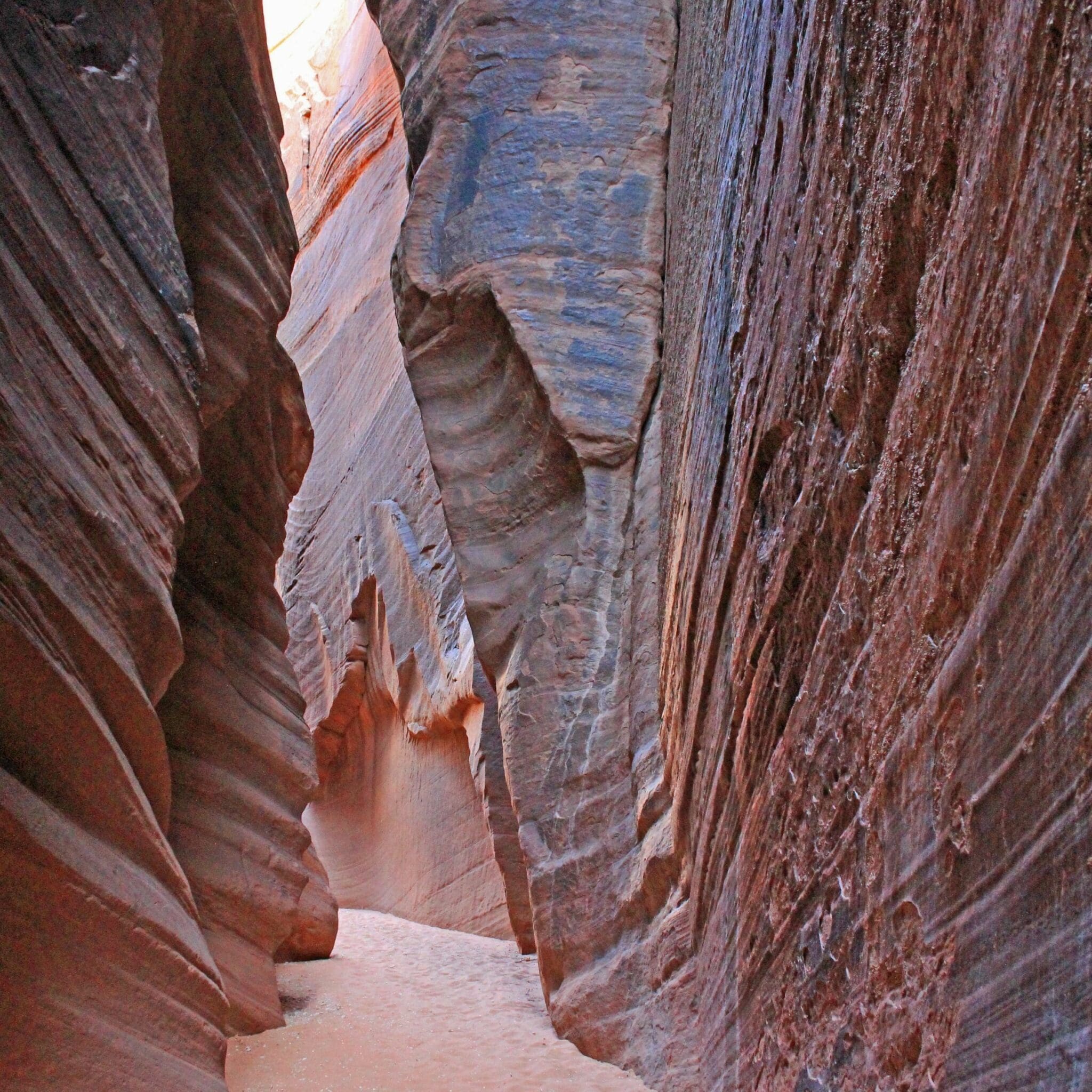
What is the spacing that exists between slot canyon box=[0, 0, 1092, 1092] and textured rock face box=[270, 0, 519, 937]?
32cm

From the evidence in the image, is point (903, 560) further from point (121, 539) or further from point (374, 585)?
point (374, 585)

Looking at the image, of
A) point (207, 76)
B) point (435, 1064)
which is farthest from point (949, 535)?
point (207, 76)

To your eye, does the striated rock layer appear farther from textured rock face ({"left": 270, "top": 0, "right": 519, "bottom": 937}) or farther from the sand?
textured rock face ({"left": 270, "top": 0, "right": 519, "bottom": 937})

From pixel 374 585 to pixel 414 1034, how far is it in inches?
268

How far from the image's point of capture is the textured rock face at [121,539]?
11.4 feet

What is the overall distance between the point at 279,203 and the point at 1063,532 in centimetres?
565

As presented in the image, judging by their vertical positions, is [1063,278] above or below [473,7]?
above

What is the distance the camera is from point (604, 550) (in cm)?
669

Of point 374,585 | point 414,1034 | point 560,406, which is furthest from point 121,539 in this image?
point 374,585

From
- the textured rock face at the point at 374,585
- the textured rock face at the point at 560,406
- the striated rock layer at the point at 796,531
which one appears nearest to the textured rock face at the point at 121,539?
the textured rock face at the point at 560,406

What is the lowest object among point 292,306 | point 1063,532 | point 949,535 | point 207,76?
point 292,306

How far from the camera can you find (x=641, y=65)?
7871 mm

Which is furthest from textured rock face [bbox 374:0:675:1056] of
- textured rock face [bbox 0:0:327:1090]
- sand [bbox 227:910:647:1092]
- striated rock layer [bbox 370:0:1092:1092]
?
textured rock face [bbox 0:0:327:1090]

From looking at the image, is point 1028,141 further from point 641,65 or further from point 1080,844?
point 641,65
